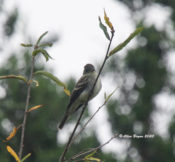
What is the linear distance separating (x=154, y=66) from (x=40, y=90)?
10.9 ft

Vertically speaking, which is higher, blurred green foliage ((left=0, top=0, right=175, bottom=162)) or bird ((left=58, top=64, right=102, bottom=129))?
bird ((left=58, top=64, right=102, bottom=129))

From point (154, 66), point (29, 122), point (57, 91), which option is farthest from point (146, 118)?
point (29, 122)

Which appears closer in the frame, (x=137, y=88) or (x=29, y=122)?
(x=29, y=122)

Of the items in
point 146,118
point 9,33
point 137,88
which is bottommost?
point 146,118

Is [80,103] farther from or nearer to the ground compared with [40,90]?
farther from the ground

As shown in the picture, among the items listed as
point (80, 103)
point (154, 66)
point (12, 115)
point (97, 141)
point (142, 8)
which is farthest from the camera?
point (142, 8)

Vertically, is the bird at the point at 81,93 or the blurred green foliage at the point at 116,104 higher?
the bird at the point at 81,93

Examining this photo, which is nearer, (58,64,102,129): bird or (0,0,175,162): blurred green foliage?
(58,64,102,129): bird

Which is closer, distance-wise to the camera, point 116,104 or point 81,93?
point 81,93

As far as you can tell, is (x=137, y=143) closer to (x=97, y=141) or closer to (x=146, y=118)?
(x=146, y=118)

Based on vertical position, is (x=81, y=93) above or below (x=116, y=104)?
above

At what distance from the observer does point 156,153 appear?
9578 mm

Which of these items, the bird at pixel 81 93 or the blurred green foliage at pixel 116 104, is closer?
the bird at pixel 81 93

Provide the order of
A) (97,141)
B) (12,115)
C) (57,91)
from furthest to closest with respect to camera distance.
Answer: (57,91) → (12,115) → (97,141)
